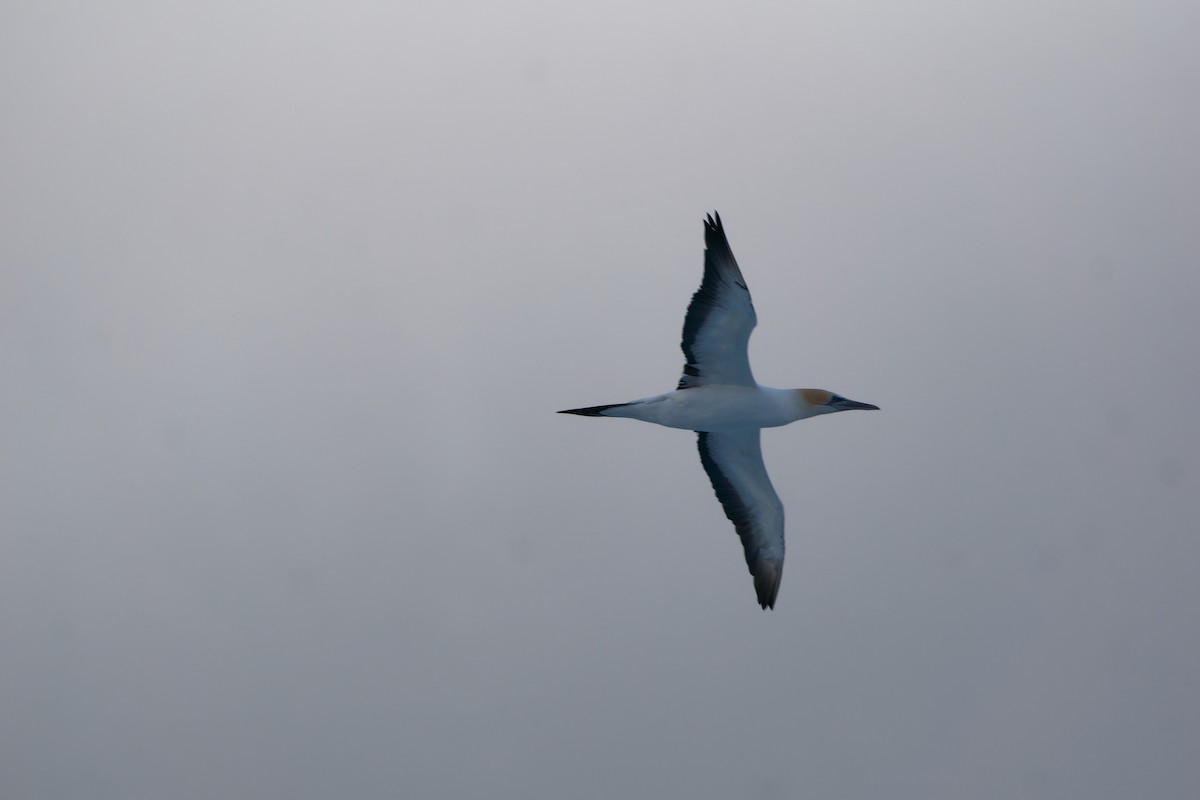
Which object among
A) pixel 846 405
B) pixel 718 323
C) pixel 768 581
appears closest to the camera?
pixel 718 323

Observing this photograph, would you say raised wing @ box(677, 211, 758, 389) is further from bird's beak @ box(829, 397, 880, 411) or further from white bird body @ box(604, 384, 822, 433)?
bird's beak @ box(829, 397, 880, 411)

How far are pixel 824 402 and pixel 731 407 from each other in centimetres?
205

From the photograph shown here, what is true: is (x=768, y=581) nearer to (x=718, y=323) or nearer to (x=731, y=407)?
(x=731, y=407)

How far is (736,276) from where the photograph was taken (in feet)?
66.3

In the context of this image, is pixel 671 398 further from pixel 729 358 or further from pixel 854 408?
pixel 854 408

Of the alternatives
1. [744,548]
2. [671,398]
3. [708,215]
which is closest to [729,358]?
[671,398]

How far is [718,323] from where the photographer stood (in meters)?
20.7

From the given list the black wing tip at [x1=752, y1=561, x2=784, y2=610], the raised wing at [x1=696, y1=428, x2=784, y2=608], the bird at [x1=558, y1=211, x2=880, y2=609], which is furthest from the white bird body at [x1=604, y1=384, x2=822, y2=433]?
the black wing tip at [x1=752, y1=561, x2=784, y2=610]

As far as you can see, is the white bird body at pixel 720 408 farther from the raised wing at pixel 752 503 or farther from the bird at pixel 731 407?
the raised wing at pixel 752 503

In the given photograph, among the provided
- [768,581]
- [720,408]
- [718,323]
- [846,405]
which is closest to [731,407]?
[720,408]

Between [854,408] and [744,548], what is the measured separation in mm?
3644

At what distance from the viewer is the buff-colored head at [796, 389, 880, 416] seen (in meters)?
22.3

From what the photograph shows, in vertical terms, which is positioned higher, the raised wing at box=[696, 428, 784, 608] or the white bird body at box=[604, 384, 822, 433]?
the white bird body at box=[604, 384, 822, 433]

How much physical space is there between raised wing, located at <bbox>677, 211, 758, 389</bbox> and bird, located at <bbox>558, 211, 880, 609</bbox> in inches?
0.7
